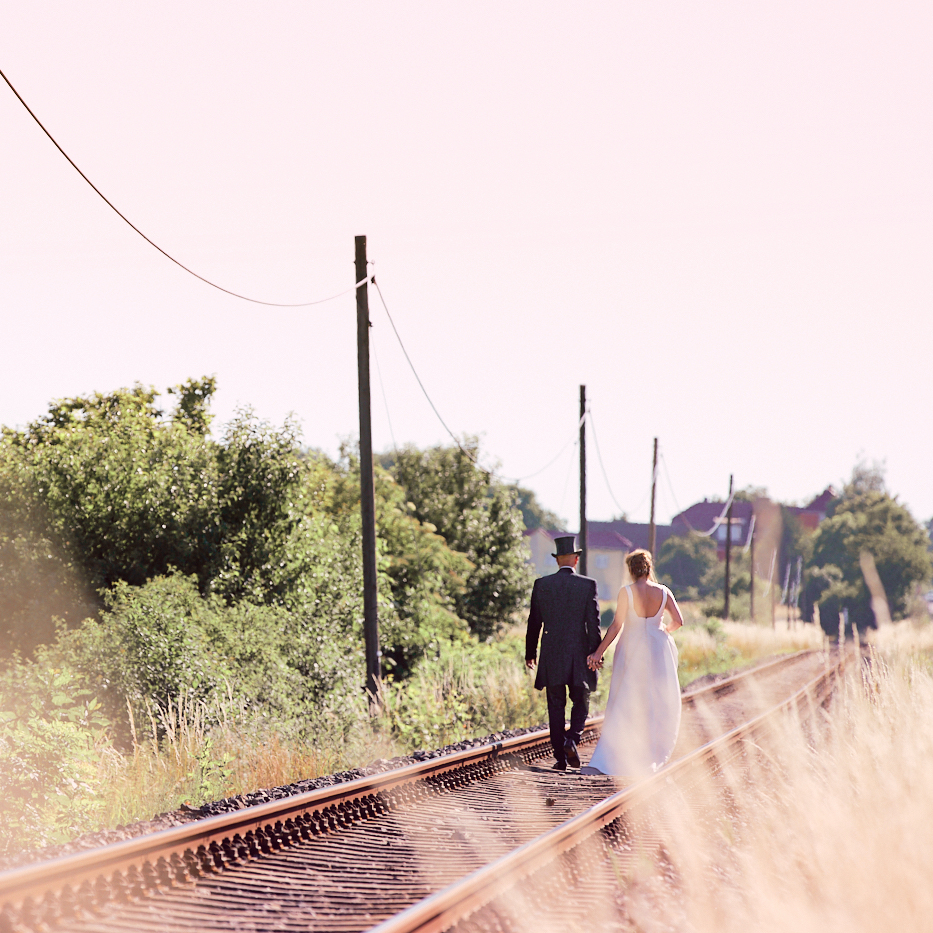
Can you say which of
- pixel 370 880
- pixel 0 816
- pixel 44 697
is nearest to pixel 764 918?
pixel 370 880

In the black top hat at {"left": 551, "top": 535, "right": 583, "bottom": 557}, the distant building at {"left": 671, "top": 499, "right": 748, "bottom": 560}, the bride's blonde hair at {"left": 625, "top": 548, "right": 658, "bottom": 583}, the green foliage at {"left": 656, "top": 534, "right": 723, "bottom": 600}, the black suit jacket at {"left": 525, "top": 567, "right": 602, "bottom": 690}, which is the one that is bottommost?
the green foliage at {"left": 656, "top": 534, "right": 723, "bottom": 600}

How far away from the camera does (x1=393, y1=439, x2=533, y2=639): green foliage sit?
32.2 meters

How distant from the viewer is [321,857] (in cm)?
598

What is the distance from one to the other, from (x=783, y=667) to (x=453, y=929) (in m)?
28.6

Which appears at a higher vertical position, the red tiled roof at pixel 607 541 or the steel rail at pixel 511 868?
the red tiled roof at pixel 607 541

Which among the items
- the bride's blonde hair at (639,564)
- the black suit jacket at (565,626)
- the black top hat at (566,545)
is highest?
the black top hat at (566,545)

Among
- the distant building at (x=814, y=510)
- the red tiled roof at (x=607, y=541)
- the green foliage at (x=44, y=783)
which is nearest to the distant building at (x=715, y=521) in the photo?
the distant building at (x=814, y=510)

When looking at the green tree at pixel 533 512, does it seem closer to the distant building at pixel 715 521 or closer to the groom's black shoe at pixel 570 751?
the distant building at pixel 715 521

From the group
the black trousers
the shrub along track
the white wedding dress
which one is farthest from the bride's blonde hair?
the shrub along track

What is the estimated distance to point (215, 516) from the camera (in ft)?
57.6

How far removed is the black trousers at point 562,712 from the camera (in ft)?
31.0

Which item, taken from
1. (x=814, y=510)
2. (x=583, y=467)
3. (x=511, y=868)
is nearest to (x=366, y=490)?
(x=511, y=868)

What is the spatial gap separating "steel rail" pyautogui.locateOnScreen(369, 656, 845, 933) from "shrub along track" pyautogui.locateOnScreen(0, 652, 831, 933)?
25 mm

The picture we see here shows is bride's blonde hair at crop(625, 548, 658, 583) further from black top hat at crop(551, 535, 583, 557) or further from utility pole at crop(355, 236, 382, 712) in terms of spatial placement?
utility pole at crop(355, 236, 382, 712)
